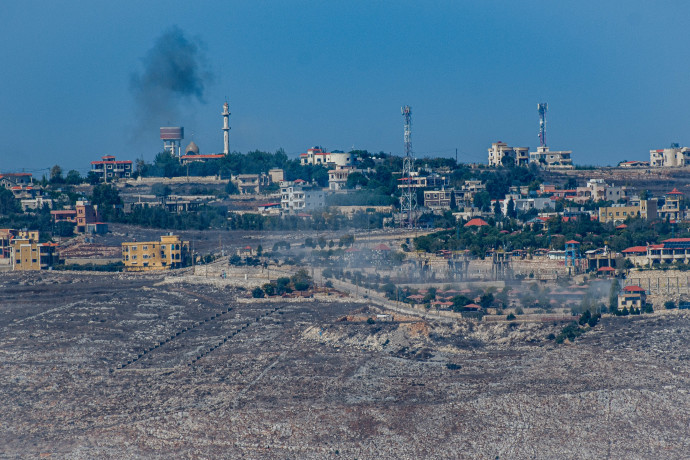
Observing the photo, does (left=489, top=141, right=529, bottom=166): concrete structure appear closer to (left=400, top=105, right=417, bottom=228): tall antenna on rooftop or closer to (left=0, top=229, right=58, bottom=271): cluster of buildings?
(left=400, top=105, right=417, bottom=228): tall antenna on rooftop

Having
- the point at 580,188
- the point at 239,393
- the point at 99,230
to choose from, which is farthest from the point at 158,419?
the point at 580,188

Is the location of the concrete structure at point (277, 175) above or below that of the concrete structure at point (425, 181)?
above

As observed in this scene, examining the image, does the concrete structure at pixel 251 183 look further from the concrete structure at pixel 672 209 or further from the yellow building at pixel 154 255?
the concrete structure at pixel 672 209

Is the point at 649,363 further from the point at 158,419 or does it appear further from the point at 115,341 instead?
the point at 115,341

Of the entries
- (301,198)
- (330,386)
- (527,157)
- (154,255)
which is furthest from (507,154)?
(330,386)

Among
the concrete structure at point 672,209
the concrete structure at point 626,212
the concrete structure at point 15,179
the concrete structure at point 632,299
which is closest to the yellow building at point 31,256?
the concrete structure at point 15,179

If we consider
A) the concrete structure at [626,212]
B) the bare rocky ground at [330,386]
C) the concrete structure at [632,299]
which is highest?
the concrete structure at [626,212]
